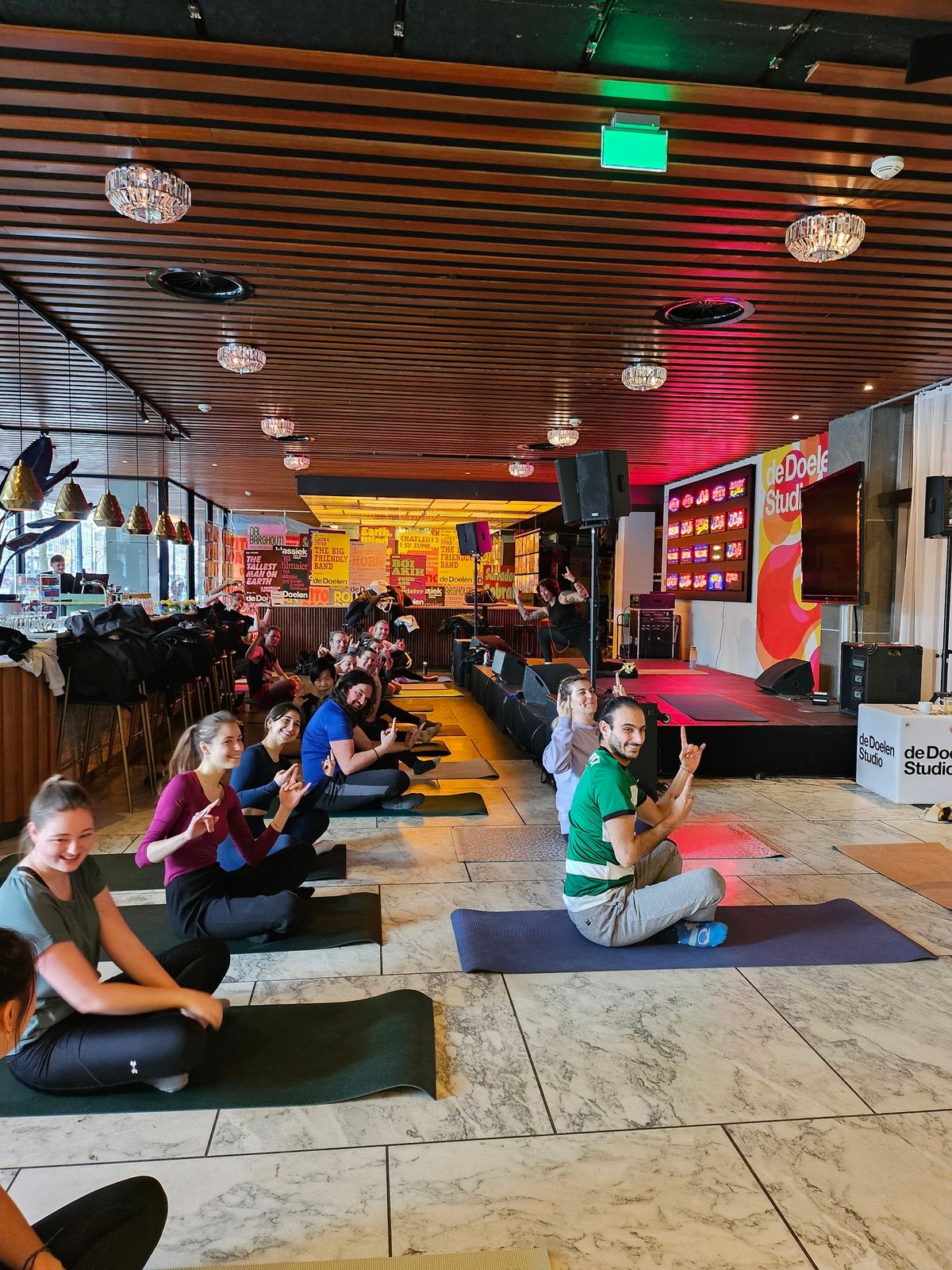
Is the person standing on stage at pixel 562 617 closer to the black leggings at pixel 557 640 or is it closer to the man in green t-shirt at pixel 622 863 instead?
the black leggings at pixel 557 640

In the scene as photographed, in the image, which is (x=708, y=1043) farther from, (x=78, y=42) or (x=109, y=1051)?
(x=78, y=42)

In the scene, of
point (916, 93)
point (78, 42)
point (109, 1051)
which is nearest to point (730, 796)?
point (916, 93)

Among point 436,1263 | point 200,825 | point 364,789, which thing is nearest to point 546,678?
point 364,789

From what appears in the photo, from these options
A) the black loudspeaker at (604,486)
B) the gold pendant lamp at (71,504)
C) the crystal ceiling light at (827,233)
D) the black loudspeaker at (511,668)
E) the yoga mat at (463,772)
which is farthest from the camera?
the black loudspeaker at (511,668)

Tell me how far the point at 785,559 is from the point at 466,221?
755cm

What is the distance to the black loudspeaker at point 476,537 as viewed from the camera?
12180 millimetres

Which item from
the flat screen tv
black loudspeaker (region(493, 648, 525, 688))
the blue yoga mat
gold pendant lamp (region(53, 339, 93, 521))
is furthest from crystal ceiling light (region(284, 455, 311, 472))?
the blue yoga mat

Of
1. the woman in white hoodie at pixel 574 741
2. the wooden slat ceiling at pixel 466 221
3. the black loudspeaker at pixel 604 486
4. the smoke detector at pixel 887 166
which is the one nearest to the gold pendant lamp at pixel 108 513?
the wooden slat ceiling at pixel 466 221

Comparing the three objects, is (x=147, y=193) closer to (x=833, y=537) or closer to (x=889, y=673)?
(x=889, y=673)

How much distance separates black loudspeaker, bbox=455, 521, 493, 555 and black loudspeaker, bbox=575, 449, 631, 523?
6536 mm

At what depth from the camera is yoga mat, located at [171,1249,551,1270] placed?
180cm

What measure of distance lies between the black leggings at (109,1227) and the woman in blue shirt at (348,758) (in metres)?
3.27

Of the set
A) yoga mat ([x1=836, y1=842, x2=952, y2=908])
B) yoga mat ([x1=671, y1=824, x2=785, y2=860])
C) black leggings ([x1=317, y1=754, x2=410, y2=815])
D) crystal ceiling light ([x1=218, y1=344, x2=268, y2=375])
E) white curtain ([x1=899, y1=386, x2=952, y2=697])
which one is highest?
crystal ceiling light ([x1=218, y1=344, x2=268, y2=375])

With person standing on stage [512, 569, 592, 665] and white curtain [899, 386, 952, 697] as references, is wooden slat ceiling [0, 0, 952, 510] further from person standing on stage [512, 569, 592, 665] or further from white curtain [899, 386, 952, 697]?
person standing on stage [512, 569, 592, 665]
